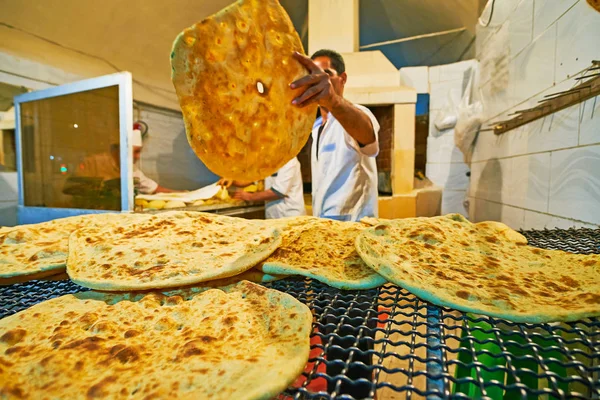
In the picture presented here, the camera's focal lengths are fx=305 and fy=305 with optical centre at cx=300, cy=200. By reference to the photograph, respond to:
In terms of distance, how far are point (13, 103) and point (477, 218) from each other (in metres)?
6.97

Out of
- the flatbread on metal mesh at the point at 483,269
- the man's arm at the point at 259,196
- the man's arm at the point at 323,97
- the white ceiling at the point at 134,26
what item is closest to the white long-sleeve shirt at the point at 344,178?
the man's arm at the point at 323,97

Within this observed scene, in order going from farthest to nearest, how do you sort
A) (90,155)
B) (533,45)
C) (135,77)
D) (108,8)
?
(135,77) → (108,8) → (90,155) → (533,45)

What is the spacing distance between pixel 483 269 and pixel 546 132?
236 cm

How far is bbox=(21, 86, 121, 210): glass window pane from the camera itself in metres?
3.17

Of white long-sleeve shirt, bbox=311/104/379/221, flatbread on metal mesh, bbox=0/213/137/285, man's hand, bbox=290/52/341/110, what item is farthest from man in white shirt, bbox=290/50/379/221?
flatbread on metal mesh, bbox=0/213/137/285

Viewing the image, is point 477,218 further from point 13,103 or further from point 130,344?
point 13,103

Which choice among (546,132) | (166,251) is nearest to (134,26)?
(166,251)

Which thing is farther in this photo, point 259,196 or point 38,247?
point 259,196

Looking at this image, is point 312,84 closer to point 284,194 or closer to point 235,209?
point 284,194

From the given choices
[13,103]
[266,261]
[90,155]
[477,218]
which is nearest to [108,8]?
[13,103]

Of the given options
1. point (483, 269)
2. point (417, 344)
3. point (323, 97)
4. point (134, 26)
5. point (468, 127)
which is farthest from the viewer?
point (468, 127)

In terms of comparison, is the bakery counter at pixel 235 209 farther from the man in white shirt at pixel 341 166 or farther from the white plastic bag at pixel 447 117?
the white plastic bag at pixel 447 117

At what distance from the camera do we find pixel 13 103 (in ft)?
12.8

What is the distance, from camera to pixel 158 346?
70cm
